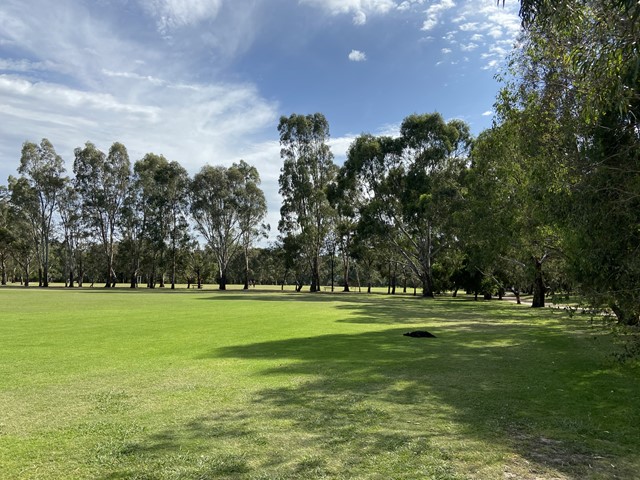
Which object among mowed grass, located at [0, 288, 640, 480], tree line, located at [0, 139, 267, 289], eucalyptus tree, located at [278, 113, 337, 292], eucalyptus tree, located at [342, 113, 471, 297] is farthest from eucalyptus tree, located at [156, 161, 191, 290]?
mowed grass, located at [0, 288, 640, 480]

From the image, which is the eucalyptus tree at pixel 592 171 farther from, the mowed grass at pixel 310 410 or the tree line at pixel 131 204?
the tree line at pixel 131 204

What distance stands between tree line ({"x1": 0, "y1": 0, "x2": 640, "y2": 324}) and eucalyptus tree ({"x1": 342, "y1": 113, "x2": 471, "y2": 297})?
7.2 inches

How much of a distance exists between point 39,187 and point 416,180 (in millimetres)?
66279


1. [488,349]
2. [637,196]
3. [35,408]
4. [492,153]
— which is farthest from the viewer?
[492,153]

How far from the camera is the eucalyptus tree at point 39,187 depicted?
79.1m

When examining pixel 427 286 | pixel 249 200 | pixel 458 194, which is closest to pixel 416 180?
pixel 458 194

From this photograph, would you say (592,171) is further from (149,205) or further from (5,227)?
(5,227)

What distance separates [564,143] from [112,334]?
16267 millimetres

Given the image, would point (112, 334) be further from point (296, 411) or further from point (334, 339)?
point (296, 411)

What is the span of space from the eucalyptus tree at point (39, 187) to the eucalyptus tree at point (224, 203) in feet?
82.4

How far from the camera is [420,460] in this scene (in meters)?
5.62

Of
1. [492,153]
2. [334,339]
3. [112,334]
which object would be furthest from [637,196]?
[492,153]

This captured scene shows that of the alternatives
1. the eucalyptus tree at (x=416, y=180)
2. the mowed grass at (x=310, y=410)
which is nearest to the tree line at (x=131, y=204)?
the eucalyptus tree at (x=416, y=180)

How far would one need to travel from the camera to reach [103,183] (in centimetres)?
8119
